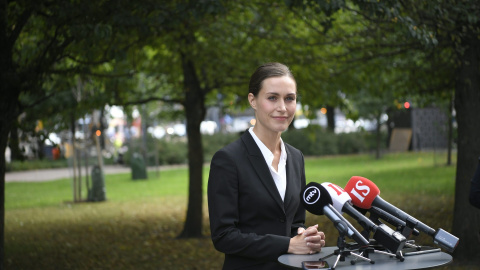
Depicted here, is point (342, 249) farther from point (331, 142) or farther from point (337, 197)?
point (331, 142)

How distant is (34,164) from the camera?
1613 inches

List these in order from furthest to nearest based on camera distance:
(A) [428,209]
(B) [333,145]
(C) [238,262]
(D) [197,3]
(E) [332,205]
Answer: (B) [333,145]
(A) [428,209]
(D) [197,3]
(C) [238,262]
(E) [332,205]

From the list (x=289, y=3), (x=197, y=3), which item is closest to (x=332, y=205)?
(x=289, y=3)

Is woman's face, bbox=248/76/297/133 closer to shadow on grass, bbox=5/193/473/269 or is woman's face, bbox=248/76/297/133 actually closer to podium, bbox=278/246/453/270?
podium, bbox=278/246/453/270

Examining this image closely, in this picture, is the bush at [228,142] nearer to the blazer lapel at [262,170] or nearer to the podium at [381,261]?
the blazer lapel at [262,170]

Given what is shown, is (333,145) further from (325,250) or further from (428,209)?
(325,250)

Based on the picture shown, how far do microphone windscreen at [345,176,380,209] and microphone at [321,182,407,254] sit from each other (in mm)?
72

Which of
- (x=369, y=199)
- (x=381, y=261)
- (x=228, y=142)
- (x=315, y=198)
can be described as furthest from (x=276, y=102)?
(x=228, y=142)

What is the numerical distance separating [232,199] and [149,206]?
694 inches

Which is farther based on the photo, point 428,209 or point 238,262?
point 428,209

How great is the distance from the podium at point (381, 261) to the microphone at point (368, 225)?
74 millimetres

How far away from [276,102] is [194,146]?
11.6m

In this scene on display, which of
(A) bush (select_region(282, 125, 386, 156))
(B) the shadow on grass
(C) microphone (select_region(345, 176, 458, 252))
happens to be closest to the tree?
(B) the shadow on grass

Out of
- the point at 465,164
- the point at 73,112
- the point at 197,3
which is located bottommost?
the point at 465,164
